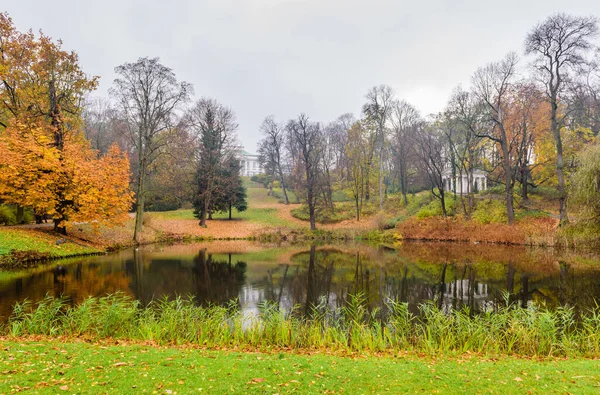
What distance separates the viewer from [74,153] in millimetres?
19250

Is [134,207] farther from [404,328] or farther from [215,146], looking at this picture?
[404,328]

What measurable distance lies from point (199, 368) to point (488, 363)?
14.0ft

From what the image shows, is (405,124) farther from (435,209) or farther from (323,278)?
(323,278)

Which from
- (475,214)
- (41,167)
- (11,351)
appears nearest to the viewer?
(11,351)

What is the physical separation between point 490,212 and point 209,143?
2523cm

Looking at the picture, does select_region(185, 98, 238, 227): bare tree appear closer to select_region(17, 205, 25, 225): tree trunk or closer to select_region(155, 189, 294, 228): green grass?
select_region(155, 189, 294, 228): green grass

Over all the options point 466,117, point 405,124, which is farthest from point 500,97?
point 405,124

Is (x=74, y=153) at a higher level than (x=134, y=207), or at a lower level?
higher

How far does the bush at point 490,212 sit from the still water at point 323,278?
673 centimetres

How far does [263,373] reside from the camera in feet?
15.3

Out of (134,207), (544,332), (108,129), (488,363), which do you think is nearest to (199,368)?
(488,363)

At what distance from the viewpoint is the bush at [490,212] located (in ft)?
90.7

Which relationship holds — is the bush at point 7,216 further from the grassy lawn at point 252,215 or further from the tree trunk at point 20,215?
the grassy lawn at point 252,215

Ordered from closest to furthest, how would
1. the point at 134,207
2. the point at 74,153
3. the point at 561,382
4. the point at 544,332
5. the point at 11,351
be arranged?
the point at 561,382 → the point at 11,351 → the point at 544,332 → the point at 74,153 → the point at 134,207
